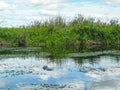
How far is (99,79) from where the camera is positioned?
16156mm

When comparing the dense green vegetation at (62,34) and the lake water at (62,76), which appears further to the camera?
the dense green vegetation at (62,34)

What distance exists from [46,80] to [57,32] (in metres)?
23.1

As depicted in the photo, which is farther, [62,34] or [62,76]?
[62,34]

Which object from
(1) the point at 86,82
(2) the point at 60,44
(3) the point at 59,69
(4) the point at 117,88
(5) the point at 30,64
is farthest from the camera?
(2) the point at 60,44

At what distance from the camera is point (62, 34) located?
3850 cm

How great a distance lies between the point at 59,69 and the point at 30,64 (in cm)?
267

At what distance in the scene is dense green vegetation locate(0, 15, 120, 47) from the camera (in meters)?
37.6

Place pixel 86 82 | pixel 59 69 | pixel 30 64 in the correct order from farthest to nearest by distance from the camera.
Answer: pixel 30 64 → pixel 59 69 → pixel 86 82

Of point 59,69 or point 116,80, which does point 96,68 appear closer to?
point 59,69

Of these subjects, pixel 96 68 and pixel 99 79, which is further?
pixel 96 68

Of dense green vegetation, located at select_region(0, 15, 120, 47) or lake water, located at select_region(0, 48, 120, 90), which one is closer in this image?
lake water, located at select_region(0, 48, 120, 90)

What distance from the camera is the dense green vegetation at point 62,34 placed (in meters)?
37.6

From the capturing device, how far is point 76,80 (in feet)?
52.3

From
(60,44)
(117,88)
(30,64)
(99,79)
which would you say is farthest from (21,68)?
(60,44)
